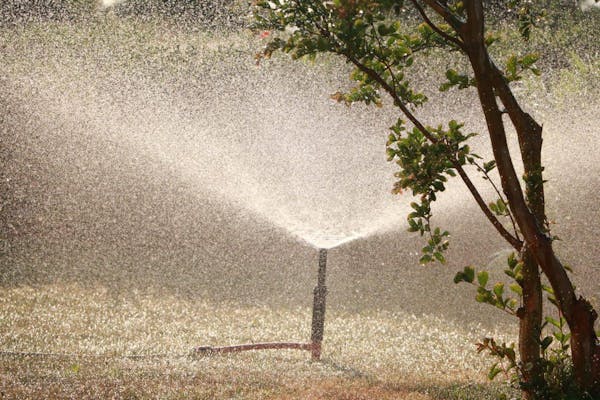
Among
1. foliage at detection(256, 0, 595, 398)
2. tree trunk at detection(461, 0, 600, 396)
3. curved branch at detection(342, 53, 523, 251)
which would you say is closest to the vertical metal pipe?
foliage at detection(256, 0, 595, 398)

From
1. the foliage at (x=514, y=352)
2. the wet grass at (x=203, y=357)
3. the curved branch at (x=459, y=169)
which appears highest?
the curved branch at (x=459, y=169)

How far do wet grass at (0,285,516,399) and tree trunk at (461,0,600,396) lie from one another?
7.01 feet

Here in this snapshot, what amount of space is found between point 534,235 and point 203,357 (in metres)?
3.93

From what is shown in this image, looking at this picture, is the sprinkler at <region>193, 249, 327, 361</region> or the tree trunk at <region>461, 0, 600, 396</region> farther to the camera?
the sprinkler at <region>193, 249, 327, 361</region>

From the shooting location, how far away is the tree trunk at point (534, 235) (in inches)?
114

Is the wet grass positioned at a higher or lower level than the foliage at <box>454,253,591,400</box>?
lower

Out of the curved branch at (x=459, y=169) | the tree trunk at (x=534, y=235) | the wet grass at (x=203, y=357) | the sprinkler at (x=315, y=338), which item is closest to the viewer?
the tree trunk at (x=534, y=235)

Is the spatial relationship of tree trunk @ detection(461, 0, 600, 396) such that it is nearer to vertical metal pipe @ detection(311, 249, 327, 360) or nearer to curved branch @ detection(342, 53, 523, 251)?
curved branch @ detection(342, 53, 523, 251)

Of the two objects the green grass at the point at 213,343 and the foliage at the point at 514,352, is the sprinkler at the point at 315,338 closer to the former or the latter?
the green grass at the point at 213,343

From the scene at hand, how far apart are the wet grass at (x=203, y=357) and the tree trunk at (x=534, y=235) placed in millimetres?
2137

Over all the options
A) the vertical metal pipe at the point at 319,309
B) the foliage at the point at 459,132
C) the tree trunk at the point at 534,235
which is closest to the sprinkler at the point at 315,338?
the vertical metal pipe at the point at 319,309

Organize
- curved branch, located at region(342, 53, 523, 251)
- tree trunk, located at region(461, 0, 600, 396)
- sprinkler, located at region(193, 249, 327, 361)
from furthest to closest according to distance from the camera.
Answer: sprinkler, located at region(193, 249, 327, 361) < curved branch, located at region(342, 53, 523, 251) < tree trunk, located at region(461, 0, 600, 396)

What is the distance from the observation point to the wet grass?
Answer: 4.93 metres

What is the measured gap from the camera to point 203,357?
20.2 feet
